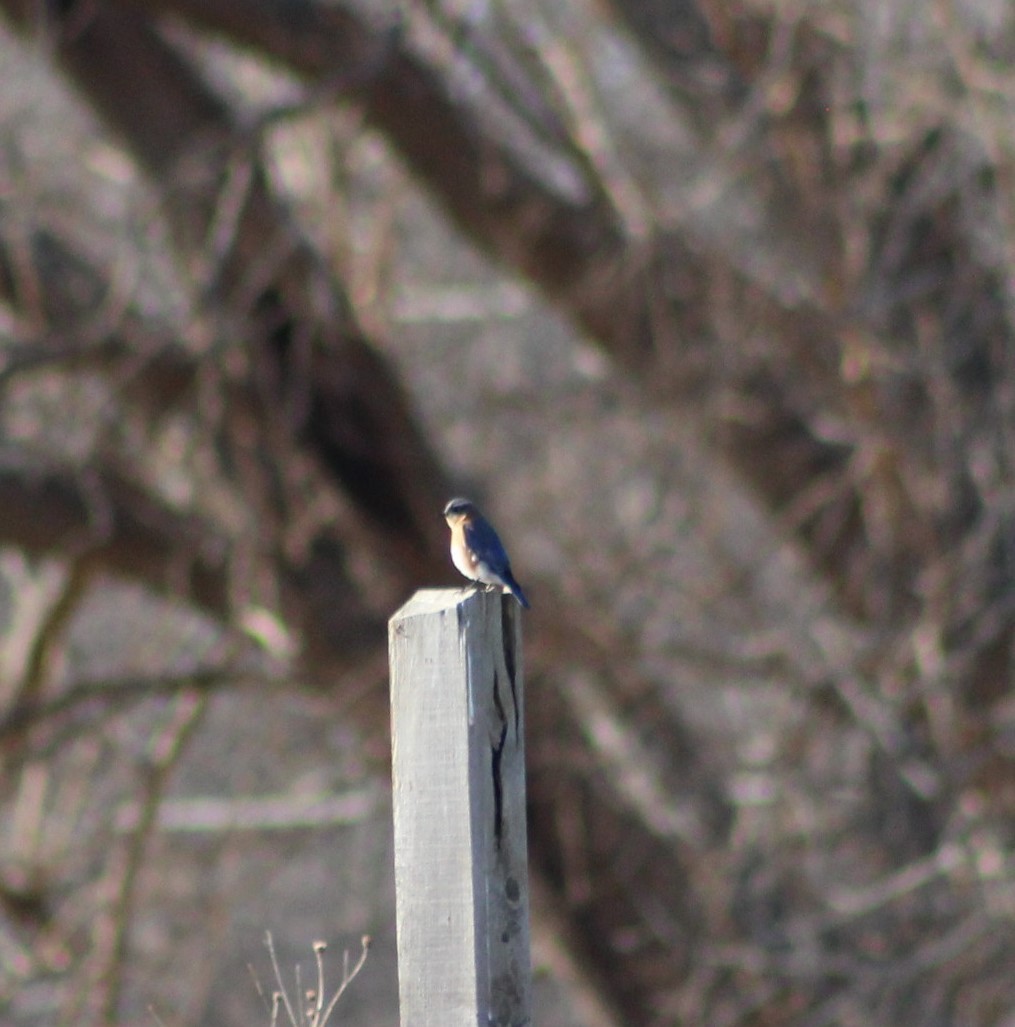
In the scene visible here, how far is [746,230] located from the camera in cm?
646

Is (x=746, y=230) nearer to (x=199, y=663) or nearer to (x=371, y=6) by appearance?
(x=371, y=6)

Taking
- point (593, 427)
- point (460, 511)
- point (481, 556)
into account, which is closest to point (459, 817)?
point (481, 556)

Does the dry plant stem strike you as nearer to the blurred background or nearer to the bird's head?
the bird's head

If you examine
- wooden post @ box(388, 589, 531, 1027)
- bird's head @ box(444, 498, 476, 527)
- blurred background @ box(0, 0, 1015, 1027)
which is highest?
blurred background @ box(0, 0, 1015, 1027)

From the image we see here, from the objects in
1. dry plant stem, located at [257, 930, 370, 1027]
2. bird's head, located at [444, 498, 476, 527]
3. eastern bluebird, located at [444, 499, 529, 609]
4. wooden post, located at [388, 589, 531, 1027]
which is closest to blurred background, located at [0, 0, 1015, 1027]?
bird's head, located at [444, 498, 476, 527]

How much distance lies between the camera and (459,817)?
6.12 feet

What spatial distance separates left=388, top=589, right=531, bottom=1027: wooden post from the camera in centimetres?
185

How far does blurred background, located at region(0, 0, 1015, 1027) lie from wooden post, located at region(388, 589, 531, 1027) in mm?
3540

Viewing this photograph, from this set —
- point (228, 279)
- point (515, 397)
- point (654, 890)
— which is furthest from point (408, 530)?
point (654, 890)

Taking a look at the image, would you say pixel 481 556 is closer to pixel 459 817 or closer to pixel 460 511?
pixel 460 511

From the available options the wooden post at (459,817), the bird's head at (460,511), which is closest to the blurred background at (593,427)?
the bird's head at (460,511)

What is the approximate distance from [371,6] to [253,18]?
0.92 meters

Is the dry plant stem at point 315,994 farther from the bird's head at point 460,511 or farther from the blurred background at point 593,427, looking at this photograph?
the blurred background at point 593,427

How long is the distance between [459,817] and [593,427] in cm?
462
